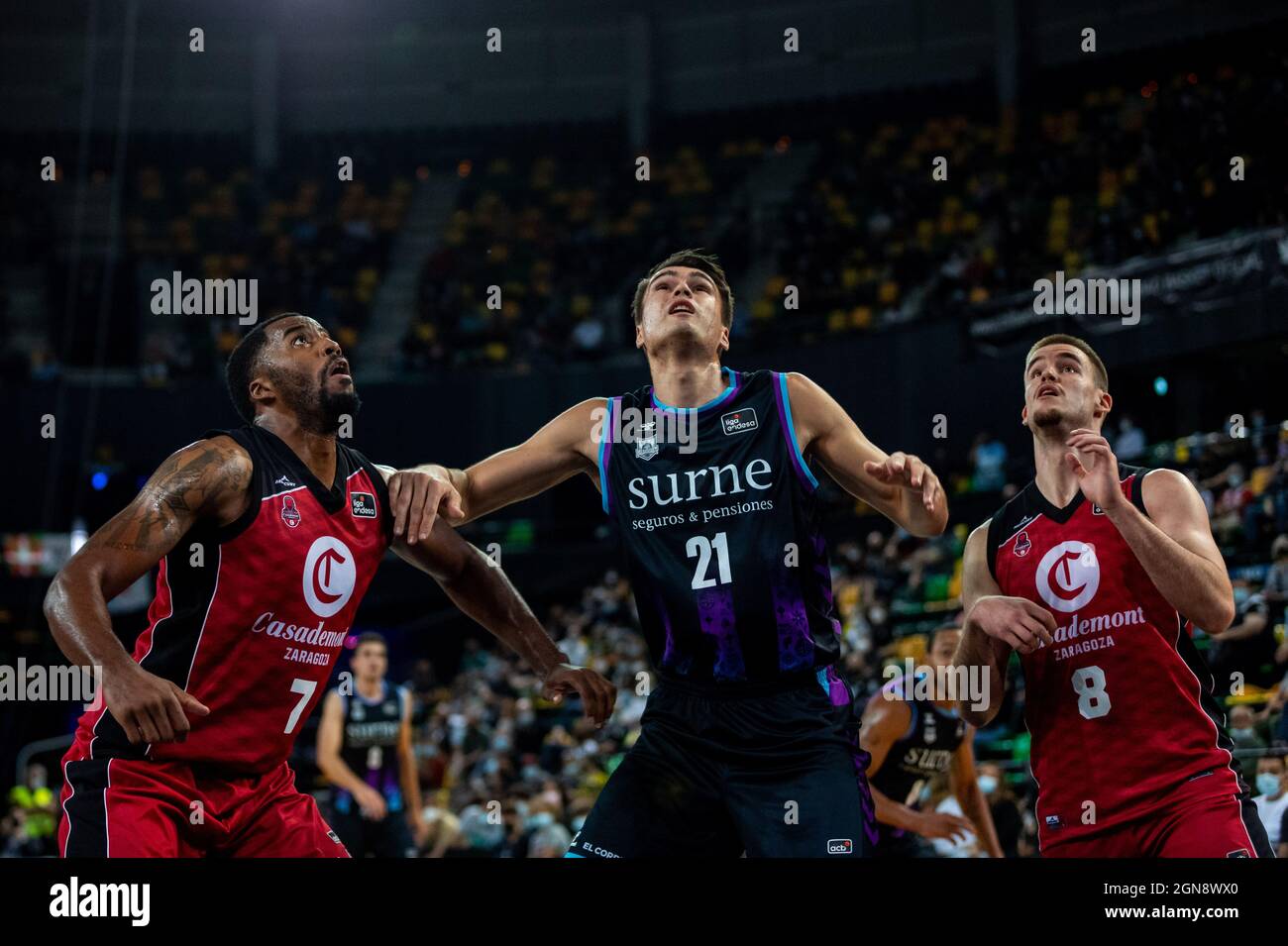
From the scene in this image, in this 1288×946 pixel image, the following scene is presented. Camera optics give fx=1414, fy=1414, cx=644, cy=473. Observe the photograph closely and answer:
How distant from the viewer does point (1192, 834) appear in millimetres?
4453

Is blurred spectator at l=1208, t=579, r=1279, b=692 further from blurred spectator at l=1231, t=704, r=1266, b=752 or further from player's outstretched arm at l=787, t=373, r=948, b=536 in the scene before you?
player's outstretched arm at l=787, t=373, r=948, b=536

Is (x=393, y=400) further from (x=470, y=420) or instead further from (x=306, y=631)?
(x=306, y=631)

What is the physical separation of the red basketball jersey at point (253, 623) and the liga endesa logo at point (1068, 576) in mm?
2376

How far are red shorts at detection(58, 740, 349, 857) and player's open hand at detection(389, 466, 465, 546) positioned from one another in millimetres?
885

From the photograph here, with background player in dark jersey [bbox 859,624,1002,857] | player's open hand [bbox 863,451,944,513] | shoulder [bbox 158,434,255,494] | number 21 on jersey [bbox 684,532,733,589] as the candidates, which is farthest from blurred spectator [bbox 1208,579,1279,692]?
shoulder [bbox 158,434,255,494]

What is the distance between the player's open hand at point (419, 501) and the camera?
4598 millimetres

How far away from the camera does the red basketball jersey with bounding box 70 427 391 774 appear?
4.38 meters

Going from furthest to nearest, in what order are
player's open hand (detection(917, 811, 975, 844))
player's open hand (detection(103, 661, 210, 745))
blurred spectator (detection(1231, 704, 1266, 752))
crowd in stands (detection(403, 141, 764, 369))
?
crowd in stands (detection(403, 141, 764, 369)) < blurred spectator (detection(1231, 704, 1266, 752)) < player's open hand (detection(917, 811, 975, 844)) < player's open hand (detection(103, 661, 210, 745))

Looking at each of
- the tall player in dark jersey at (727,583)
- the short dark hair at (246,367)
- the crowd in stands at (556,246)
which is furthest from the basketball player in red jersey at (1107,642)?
the crowd in stands at (556,246)

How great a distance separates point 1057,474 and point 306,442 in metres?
2.67

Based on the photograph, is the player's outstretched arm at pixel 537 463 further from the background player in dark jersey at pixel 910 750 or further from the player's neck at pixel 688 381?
the background player in dark jersey at pixel 910 750

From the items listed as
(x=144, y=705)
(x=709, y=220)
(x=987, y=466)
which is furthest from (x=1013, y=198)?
(x=144, y=705)
